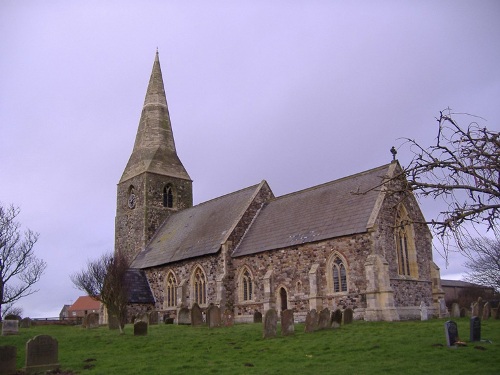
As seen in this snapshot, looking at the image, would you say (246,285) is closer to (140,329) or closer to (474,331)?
(140,329)

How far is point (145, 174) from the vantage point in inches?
1553

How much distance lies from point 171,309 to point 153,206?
10856 mm

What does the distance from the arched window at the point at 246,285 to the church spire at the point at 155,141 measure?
15734 mm

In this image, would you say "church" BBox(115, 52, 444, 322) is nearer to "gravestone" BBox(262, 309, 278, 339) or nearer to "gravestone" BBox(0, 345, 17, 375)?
"gravestone" BBox(262, 309, 278, 339)

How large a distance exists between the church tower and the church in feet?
0.47

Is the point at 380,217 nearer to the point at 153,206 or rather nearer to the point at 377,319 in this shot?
the point at 377,319

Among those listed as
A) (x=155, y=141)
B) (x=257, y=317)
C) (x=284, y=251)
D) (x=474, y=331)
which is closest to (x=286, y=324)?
(x=474, y=331)

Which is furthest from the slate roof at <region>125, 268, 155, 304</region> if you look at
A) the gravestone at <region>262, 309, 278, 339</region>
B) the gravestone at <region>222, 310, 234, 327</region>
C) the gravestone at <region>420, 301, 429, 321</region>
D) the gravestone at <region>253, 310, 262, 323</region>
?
the gravestone at <region>420, 301, 429, 321</region>

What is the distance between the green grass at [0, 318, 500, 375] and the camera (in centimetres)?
1083

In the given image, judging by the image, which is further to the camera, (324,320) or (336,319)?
(336,319)

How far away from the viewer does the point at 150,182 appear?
39500mm

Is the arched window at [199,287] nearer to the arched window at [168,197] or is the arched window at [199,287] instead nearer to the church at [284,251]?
the church at [284,251]

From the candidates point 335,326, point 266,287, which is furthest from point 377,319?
point 266,287

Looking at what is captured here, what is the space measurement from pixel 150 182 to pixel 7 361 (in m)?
27.9
